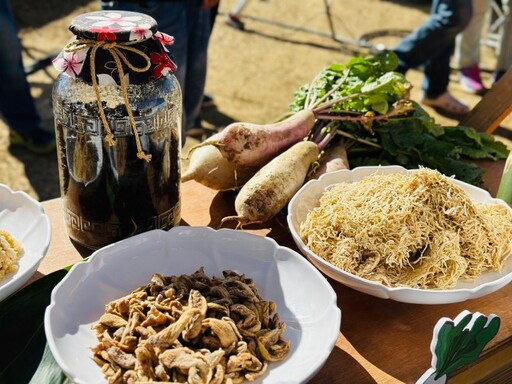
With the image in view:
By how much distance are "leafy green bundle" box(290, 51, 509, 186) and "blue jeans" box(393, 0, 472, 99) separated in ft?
7.37

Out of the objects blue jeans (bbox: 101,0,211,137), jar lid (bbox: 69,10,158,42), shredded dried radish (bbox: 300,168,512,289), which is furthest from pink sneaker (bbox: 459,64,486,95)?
jar lid (bbox: 69,10,158,42)

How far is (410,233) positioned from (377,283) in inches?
6.2

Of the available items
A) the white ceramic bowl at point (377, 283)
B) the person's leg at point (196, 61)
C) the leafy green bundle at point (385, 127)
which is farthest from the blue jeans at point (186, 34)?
the white ceramic bowl at point (377, 283)

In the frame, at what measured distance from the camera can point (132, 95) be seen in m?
1.19

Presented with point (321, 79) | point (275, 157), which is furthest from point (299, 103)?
point (275, 157)

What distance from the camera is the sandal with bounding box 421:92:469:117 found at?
171 inches

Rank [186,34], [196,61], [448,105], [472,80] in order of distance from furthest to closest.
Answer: [472,80] < [448,105] < [196,61] < [186,34]

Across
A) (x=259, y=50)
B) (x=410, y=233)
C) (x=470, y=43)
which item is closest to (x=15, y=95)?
(x=259, y=50)

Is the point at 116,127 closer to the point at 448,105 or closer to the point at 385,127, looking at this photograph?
the point at 385,127

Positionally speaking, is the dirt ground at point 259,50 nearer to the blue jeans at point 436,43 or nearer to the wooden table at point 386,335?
the blue jeans at point 436,43

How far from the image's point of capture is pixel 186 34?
9.50 feet

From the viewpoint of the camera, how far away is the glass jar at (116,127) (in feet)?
3.77

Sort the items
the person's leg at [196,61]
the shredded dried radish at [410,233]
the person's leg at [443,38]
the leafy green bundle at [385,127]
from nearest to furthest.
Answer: the shredded dried radish at [410,233] < the leafy green bundle at [385,127] < the person's leg at [196,61] < the person's leg at [443,38]

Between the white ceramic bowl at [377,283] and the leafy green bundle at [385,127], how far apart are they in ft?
0.77
